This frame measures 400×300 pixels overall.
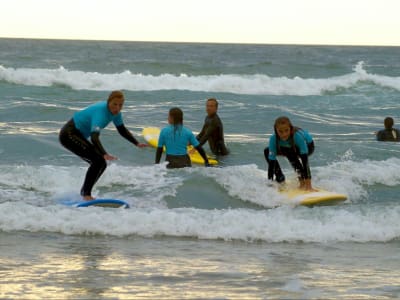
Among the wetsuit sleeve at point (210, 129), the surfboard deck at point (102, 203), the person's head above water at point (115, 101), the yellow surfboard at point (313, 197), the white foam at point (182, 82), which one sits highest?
the white foam at point (182, 82)

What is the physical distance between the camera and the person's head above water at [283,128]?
884 cm

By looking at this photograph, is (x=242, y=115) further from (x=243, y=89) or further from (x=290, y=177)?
(x=243, y=89)

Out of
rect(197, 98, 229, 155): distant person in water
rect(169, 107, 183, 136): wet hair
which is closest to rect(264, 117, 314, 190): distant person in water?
rect(169, 107, 183, 136): wet hair

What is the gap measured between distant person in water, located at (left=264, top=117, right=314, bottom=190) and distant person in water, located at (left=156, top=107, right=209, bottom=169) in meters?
1.23

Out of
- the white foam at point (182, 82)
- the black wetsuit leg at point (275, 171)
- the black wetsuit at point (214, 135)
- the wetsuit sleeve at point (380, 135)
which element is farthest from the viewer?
the white foam at point (182, 82)

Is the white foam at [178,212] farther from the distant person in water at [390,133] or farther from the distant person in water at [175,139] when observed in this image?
the distant person in water at [390,133]

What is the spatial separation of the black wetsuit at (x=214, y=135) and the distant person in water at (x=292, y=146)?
2.52m

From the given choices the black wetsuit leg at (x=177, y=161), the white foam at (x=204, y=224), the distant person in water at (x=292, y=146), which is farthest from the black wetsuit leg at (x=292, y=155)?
the black wetsuit leg at (x=177, y=161)

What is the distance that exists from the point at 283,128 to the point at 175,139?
1.94 meters

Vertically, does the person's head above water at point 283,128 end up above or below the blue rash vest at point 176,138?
above

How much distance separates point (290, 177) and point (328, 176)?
0.85 meters

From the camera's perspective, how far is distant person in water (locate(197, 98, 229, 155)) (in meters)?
12.1

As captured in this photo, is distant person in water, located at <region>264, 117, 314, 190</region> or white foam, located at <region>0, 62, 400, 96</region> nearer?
distant person in water, located at <region>264, 117, 314, 190</region>

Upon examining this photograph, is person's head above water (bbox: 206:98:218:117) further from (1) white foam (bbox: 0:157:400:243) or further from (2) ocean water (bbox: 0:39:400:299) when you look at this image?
(1) white foam (bbox: 0:157:400:243)
